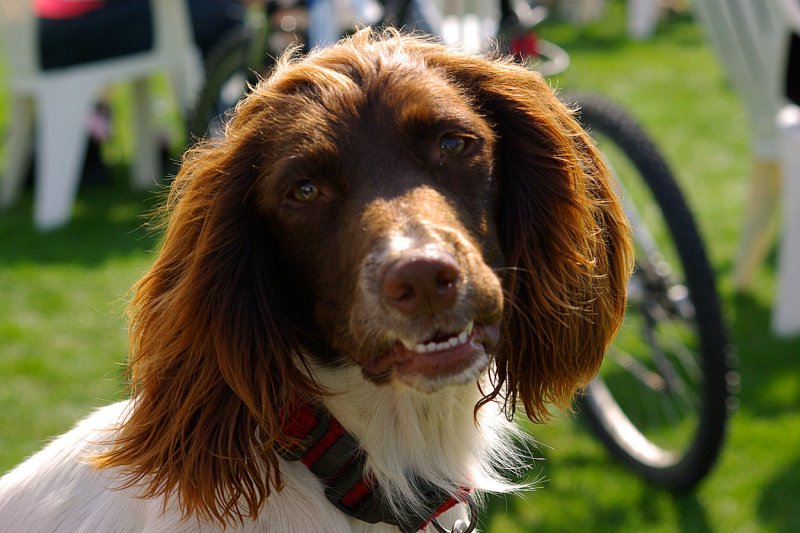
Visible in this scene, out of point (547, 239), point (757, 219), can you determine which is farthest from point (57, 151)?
point (547, 239)

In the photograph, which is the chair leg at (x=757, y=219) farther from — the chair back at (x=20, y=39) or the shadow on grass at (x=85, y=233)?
the chair back at (x=20, y=39)

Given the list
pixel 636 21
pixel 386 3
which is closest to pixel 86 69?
pixel 386 3

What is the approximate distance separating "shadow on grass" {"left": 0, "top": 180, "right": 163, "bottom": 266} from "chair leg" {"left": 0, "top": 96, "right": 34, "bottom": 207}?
105 mm

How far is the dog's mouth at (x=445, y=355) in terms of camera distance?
1908 millimetres

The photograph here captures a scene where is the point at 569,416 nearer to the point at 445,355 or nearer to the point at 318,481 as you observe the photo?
the point at 318,481

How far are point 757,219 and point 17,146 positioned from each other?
497 centimetres

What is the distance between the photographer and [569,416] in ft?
14.1

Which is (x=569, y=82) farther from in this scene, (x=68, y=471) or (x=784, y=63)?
(x=68, y=471)

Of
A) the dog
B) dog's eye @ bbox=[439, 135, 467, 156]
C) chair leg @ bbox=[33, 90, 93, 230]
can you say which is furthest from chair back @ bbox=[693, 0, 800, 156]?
chair leg @ bbox=[33, 90, 93, 230]

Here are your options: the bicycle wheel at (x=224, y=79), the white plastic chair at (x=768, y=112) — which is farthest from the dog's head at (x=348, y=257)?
the white plastic chair at (x=768, y=112)

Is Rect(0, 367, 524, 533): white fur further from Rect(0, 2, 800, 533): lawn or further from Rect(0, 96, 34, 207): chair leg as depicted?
Rect(0, 96, 34, 207): chair leg

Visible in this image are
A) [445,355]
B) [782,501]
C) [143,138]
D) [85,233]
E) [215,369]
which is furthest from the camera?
[143,138]

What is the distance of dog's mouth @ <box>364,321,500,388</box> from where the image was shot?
1908mm

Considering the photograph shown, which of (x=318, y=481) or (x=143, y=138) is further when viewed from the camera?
(x=143, y=138)
